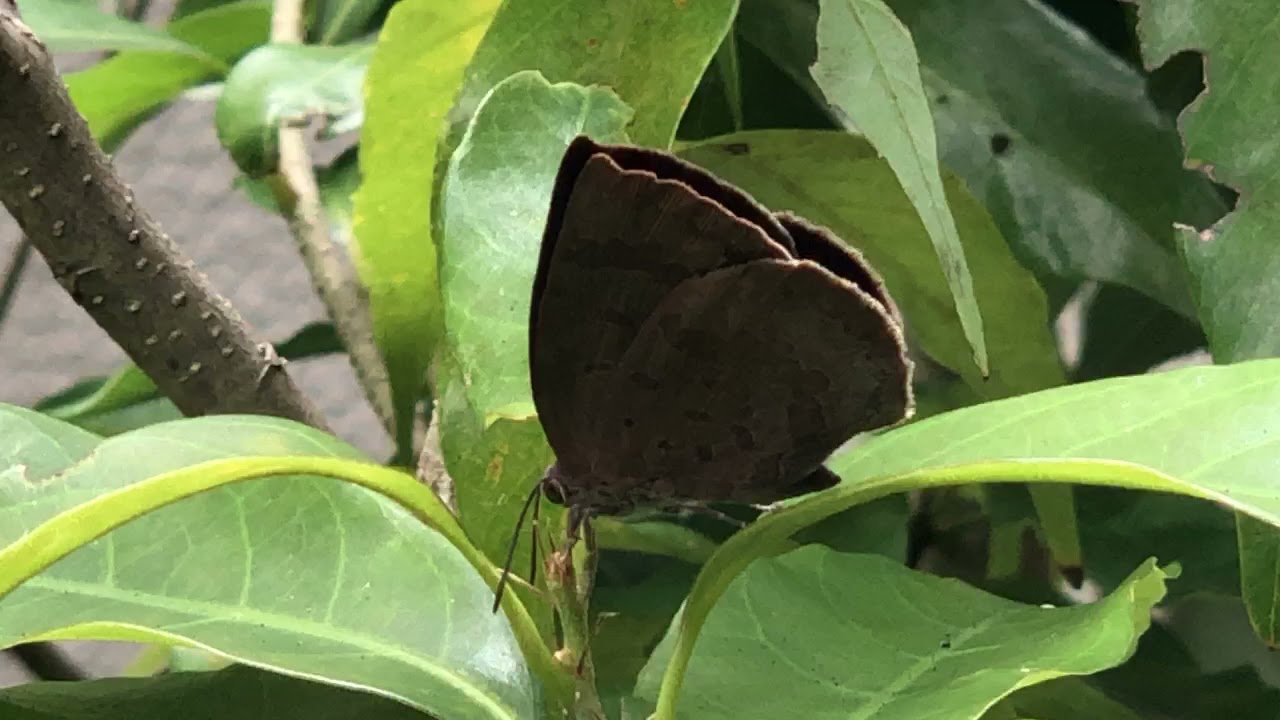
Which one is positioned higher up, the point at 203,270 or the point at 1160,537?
the point at 1160,537

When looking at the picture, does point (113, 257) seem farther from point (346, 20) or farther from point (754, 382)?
point (346, 20)

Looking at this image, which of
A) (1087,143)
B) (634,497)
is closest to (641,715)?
(634,497)

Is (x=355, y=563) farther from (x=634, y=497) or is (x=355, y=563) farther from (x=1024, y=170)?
(x=1024, y=170)

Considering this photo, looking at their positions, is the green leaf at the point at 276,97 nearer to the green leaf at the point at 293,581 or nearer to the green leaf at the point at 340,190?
the green leaf at the point at 340,190

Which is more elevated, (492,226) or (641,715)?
(492,226)

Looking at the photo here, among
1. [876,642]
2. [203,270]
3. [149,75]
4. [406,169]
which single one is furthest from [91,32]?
[203,270]

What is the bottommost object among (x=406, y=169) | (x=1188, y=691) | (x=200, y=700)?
(x=1188, y=691)
